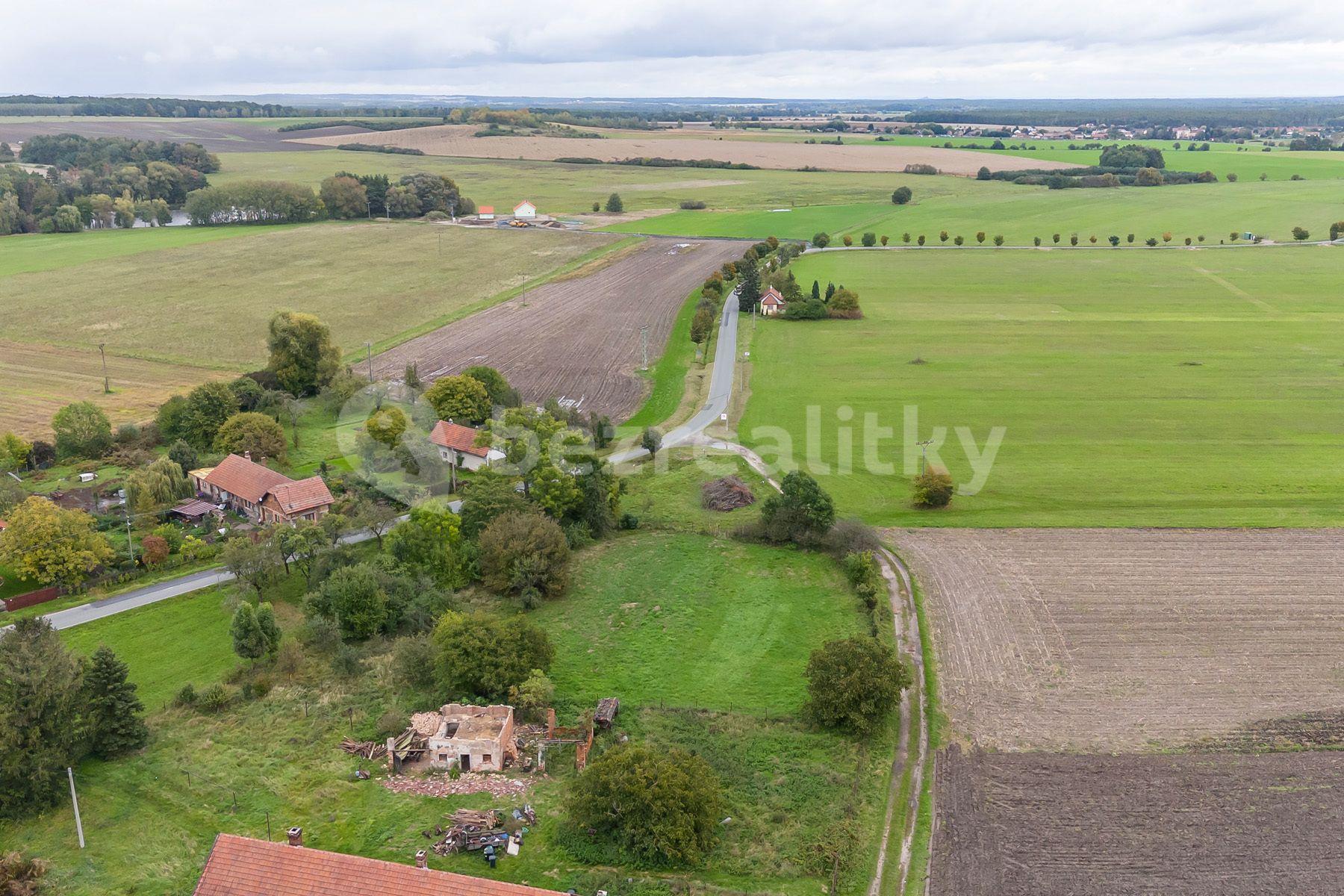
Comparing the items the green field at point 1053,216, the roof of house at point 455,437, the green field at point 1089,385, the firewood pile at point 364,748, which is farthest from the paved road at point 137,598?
the green field at point 1053,216

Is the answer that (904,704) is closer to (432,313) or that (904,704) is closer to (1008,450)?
(1008,450)

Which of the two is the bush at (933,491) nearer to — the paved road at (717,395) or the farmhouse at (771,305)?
the paved road at (717,395)

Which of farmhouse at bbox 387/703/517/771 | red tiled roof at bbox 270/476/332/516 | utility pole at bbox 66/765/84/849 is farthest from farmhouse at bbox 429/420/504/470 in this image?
utility pole at bbox 66/765/84/849

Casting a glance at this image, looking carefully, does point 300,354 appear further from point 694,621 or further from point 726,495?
point 694,621

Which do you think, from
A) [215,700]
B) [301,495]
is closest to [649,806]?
[215,700]

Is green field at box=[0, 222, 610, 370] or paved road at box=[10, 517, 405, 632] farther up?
green field at box=[0, 222, 610, 370]

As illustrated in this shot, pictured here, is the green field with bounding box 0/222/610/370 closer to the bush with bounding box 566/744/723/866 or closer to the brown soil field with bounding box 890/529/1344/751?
the bush with bounding box 566/744/723/866
